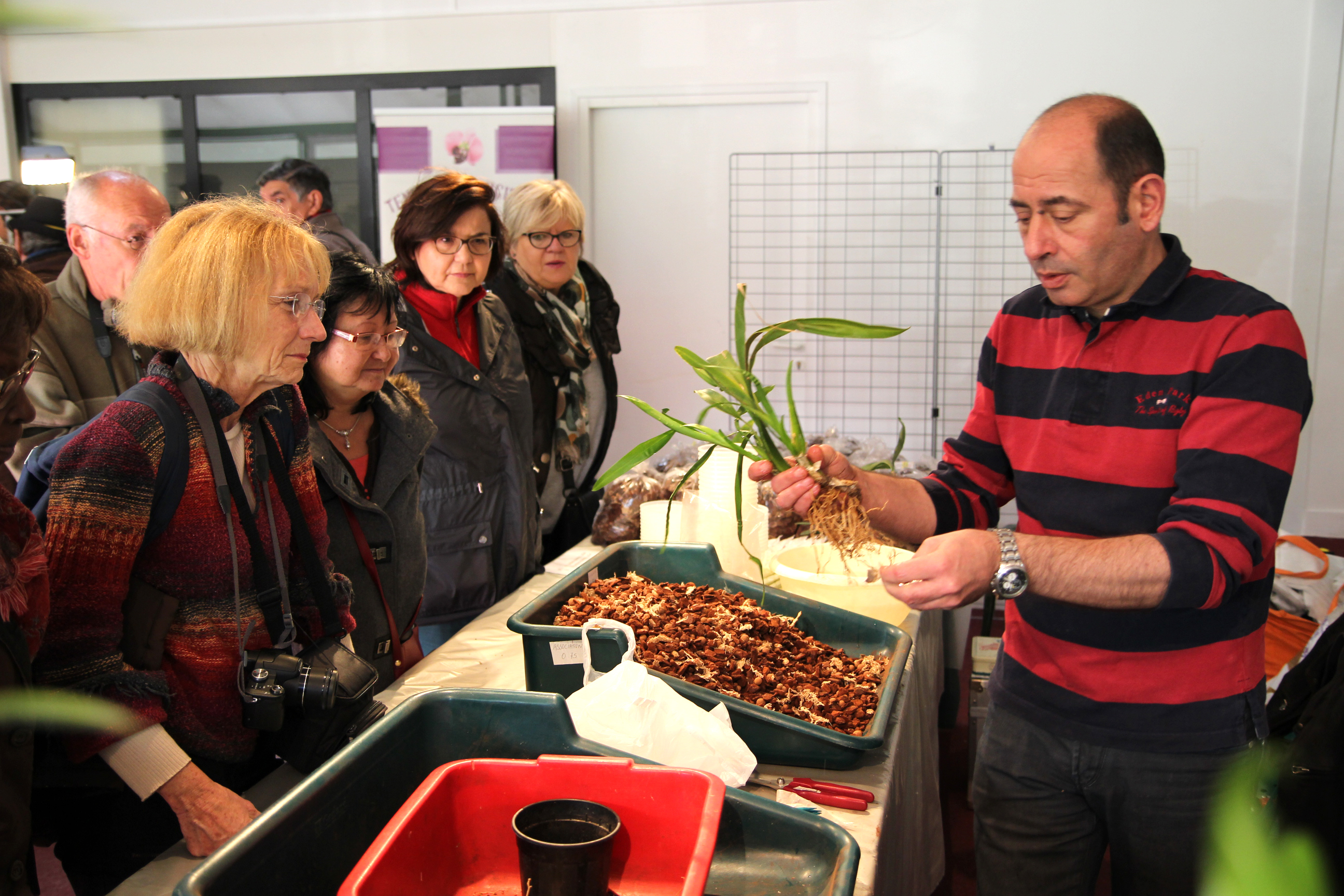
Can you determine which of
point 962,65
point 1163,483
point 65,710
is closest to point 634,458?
point 1163,483

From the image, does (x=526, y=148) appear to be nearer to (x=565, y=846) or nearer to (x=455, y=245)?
(x=455, y=245)

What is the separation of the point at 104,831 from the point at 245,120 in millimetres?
4903

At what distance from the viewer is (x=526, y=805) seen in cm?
101

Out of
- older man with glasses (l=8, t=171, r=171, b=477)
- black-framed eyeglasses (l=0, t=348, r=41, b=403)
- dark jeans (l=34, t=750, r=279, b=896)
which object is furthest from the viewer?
older man with glasses (l=8, t=171, r=171, b=477)

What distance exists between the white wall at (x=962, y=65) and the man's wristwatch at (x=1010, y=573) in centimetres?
372

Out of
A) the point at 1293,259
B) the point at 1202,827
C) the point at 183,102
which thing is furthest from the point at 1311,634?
the point at 183,102

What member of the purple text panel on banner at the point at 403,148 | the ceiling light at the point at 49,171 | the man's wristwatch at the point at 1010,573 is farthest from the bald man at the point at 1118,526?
the purple text panel on banner at the point at 403,148

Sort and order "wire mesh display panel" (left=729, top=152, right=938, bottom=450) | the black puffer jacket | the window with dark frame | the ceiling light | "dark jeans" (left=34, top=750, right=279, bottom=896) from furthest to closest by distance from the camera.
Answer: the window with dark frame < "wire mesh display panel" (left=729, top=152, right=938, bottom=450) < the black puffer jacket < "dark jeans" (left=34, top=750, right=279, bottom=896) < the ceiling light

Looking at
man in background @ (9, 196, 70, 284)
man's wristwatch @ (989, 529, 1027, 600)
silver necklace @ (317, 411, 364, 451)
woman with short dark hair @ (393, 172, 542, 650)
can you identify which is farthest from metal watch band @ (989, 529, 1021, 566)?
man in background @ (9, 196, 70, 284)

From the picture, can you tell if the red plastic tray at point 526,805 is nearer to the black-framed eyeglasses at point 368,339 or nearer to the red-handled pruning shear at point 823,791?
the red-handled pruning shear at point 823,791

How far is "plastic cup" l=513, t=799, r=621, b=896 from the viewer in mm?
860

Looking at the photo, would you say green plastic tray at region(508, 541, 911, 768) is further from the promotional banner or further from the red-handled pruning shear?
the promotional banner

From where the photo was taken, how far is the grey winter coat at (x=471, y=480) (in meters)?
2.31

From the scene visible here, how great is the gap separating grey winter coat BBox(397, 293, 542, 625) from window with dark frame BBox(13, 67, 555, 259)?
117 inches
